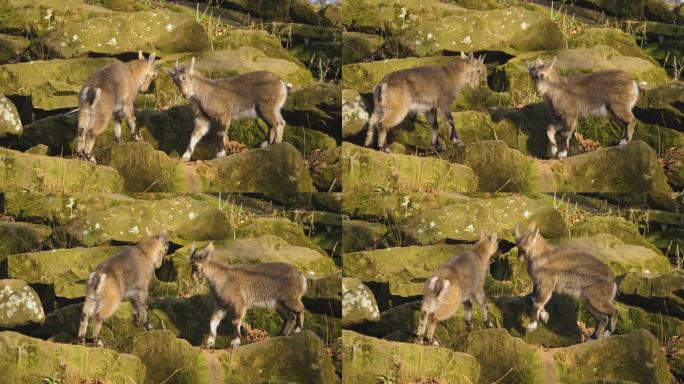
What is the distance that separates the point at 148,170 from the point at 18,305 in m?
2.74

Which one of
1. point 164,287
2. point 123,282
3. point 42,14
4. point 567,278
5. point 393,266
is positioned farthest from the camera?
point 42,14

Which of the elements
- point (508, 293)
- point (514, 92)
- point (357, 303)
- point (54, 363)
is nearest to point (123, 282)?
point (54, 363)

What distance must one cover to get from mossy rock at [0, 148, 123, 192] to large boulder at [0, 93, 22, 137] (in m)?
1.22

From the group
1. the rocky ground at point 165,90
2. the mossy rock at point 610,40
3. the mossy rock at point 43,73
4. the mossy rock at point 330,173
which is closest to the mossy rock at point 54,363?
the rocky ground at point 165,90

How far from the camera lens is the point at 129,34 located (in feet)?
68.7

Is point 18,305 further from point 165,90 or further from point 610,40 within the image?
point 610,40

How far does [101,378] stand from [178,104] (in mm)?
5303

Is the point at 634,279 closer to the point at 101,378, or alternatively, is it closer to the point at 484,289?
the point at 484,289

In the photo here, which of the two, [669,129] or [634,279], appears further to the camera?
[669,129]

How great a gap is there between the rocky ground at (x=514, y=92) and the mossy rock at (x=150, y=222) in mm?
2243

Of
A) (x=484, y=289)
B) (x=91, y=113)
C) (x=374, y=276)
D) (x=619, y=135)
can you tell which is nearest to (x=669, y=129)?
(x=619, y=135)

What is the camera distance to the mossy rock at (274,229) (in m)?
19.8

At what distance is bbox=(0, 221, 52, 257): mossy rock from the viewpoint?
18953 mm

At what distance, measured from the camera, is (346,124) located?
19688 millimetres
